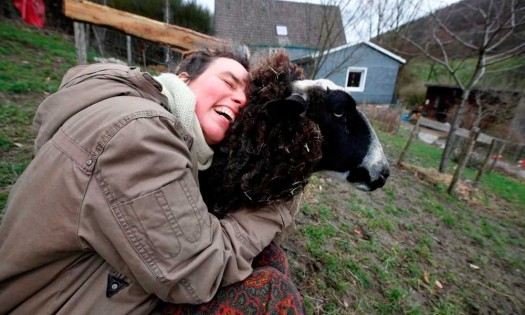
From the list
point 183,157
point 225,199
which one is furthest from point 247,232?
point 183,157

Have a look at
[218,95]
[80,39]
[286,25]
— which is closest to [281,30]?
[286,25]

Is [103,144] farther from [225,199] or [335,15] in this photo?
[335,15]

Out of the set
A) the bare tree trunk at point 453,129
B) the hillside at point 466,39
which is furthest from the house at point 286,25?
the bare tree trunk at point 453,129

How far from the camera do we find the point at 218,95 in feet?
5.67

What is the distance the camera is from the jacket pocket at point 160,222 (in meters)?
1.04

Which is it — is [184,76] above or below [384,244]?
above

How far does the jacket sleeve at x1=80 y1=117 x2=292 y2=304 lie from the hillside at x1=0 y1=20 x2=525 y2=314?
1.57 m

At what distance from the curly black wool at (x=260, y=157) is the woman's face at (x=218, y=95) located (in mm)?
90

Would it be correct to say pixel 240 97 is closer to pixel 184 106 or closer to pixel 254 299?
pixel 184 106

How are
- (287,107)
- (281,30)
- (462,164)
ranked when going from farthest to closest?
(462,164) → (281,30) → (287,107)

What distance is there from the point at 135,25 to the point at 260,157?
2854mm

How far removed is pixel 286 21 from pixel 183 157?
18.4 feet

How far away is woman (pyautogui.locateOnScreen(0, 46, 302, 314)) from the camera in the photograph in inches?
40.4

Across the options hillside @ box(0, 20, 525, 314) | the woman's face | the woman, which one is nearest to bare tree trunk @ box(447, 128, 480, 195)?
hillside @ box(0, 20, 525, 314)
